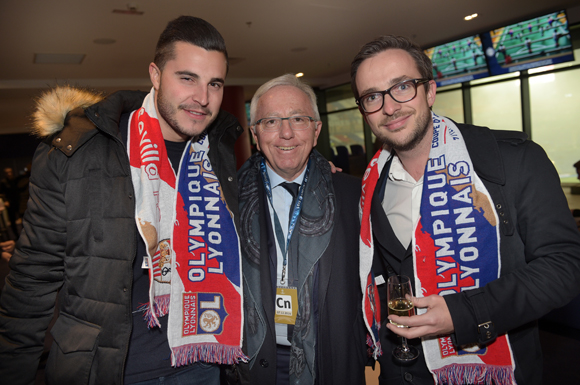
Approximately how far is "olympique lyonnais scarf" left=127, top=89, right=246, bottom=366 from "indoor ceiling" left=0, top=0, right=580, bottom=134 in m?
3.64

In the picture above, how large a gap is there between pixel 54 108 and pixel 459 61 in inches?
355

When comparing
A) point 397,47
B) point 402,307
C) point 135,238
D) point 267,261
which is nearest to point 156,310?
point 135,238

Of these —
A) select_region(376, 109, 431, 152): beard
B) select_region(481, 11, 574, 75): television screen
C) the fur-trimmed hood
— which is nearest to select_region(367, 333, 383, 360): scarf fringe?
select_region(376, 109, 431, 152): beard

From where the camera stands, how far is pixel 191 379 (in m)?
1.73

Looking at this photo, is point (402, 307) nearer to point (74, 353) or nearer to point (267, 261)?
point (267, 261)

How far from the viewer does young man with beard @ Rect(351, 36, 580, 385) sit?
4.28 feet

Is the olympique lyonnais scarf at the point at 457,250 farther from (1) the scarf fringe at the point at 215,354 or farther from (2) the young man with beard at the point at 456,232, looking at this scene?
(1) the scarf fringe at the point at 215,354

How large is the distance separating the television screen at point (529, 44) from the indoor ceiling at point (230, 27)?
0.24 metres

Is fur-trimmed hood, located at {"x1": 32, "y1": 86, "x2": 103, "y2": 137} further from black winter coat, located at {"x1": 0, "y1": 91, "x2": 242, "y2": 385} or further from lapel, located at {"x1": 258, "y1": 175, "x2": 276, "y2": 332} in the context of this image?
lapel, located at {"x1": 258, "y1": 175, "x2": 276, "y2": 332}

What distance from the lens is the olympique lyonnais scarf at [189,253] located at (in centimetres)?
165

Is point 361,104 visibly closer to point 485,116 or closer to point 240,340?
point 240,340

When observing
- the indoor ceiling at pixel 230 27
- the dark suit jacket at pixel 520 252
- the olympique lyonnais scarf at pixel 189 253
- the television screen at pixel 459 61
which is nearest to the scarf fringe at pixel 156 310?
the olympique lyonnais scarf at pixel 189 253

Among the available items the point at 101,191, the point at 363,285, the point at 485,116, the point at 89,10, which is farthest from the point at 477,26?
the point at 101,191

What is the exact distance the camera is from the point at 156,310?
64.9 inches
